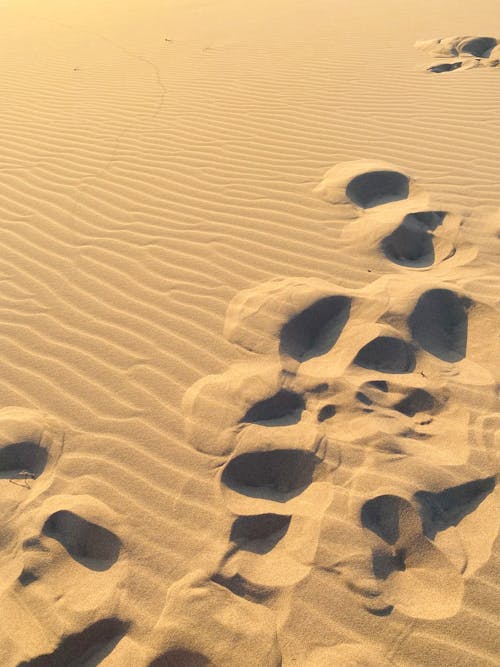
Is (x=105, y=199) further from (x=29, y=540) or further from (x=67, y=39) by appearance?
(x=67, y=39)

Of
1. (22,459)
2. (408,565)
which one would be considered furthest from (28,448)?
(408,565)

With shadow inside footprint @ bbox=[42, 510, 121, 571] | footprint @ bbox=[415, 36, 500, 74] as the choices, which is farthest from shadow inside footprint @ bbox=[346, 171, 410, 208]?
footprint @ bbox=[415, 36, 500, 74]

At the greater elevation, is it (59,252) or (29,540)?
(59,252)

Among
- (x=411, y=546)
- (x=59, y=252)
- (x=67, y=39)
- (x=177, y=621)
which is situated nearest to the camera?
(x=177, y=621)

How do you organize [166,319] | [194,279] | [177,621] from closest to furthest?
[177,621] → [166,319] → [194,279]

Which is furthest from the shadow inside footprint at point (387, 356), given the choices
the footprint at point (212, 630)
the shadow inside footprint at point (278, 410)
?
the footprint at point (212, 630)

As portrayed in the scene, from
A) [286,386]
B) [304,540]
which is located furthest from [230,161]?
[304,540]
